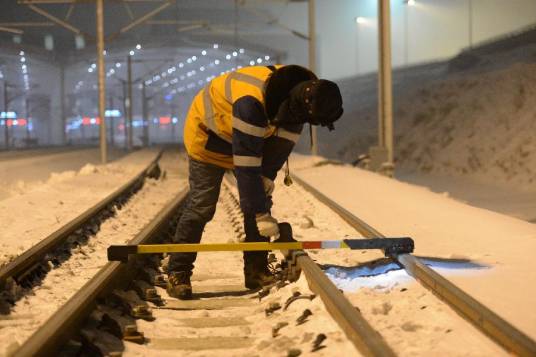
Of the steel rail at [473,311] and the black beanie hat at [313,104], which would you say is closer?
the steel rail at [473,311]

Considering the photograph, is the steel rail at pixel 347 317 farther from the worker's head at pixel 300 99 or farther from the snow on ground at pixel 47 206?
the snow on ground at pixel 47 206

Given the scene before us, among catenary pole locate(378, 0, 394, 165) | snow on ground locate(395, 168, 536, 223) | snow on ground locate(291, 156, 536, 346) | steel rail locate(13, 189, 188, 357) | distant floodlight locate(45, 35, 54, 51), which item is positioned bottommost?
snow on ground locate(395, 168, 536, 223)

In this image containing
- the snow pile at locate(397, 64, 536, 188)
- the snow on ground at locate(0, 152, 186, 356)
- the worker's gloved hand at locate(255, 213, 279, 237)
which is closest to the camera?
the snow on ground at locate(0, 152, 186, 356)

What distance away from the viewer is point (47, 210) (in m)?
12.9

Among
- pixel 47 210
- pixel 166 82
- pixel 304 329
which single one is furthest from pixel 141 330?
pixel 166 82

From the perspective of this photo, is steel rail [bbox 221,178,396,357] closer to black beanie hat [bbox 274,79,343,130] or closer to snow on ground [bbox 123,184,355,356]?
snow on ground [bbox 123,184,355,356]

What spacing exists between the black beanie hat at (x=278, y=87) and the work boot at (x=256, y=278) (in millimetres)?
1436

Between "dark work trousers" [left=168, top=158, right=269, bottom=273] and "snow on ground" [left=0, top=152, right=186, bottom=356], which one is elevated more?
"dark work trousers" [left=168, top=158, right=269, bottom=273]

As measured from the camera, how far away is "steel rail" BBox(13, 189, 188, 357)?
4.03 metres

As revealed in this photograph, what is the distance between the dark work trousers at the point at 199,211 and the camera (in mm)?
6273

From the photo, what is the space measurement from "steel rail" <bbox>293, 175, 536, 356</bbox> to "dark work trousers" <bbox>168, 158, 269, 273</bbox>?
47.6 inches

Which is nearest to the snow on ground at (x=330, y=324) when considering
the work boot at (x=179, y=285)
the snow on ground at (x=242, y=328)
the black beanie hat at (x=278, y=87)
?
the snow on ground at (x=242, y=328)

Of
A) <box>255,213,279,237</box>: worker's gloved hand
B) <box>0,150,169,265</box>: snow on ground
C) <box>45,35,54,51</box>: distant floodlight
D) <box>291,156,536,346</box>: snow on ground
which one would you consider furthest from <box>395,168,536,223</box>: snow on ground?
<box>45,35,54,51</box>: distant floodlight

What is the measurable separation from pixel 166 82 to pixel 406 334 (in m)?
109
